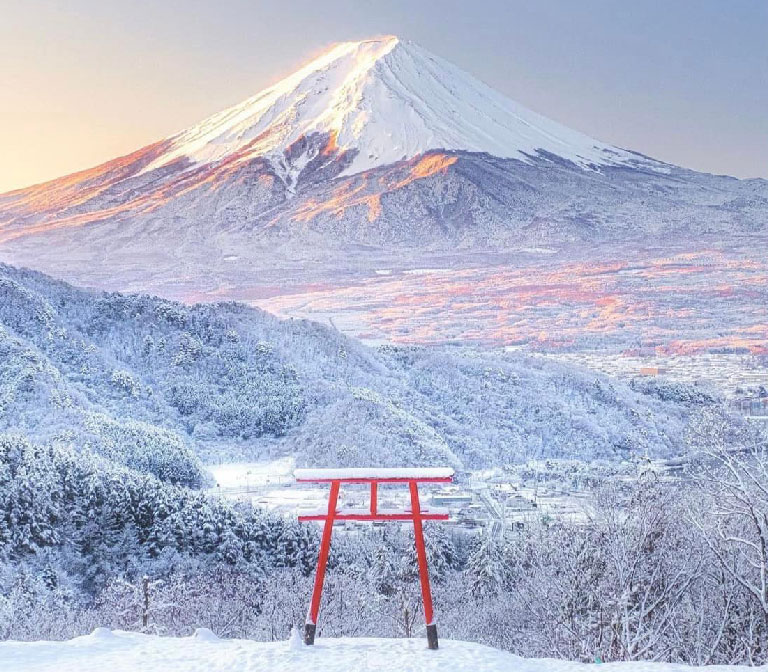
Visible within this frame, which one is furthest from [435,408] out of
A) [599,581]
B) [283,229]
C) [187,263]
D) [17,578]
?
[283,229]

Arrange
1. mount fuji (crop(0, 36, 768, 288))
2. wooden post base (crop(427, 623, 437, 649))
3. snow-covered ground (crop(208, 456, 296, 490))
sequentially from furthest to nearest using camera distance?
mount fuji (crop(0, 36, 768, 288)) → snow-covered ground (crop(208, 456, 296, 490)) → wooden post base (crop(427, 623, 437, 649))

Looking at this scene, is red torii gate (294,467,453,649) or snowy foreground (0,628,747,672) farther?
red torii gate (294,467,453,649)

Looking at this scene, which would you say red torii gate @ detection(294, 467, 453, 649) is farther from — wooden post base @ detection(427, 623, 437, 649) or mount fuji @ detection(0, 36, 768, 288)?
mount fuji @ detection(0, 36, 768, 288)

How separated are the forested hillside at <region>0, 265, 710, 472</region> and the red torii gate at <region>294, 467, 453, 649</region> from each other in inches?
895

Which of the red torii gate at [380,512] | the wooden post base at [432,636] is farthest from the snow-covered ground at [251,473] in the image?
the wooden post base at [432,636]

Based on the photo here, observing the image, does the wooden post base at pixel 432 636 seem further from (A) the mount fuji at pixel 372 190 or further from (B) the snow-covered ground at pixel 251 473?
(A) the mount fuji at pixel 372 190

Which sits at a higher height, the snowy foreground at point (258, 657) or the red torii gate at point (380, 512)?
the red torii gate at point (380, 512)

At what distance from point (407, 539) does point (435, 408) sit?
17.4 m

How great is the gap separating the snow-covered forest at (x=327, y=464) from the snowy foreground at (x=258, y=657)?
9.90 feet

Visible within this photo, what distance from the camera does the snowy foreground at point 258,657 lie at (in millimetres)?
6863

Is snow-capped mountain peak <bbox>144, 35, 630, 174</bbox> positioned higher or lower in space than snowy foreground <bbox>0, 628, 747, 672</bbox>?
higher

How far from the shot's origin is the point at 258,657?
23.1 feet

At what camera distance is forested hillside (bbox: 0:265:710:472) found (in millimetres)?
34250

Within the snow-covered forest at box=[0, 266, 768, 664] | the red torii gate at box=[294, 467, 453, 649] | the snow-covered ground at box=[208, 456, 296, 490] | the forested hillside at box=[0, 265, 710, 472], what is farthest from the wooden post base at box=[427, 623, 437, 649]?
the snow-covered ground at box=[208, 456, 296, 490]
